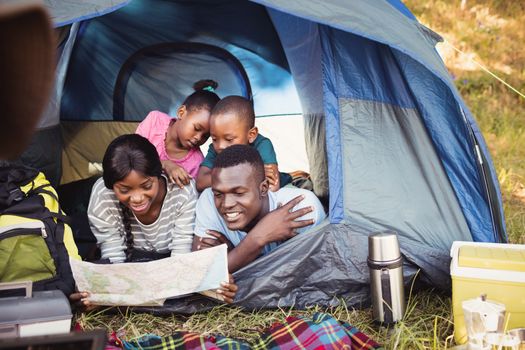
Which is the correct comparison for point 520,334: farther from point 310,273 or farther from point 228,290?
point 228,290

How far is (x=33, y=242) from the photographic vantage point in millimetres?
2451

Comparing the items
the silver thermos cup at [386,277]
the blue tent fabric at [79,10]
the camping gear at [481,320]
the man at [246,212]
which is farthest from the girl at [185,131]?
the camping gear at [481,320]

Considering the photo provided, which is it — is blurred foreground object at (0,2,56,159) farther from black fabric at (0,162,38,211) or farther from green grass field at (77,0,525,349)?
black fabric at (0,162,38,211)

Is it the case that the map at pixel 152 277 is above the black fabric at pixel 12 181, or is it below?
below

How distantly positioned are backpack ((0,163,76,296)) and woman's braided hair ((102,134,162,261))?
0.93 feet

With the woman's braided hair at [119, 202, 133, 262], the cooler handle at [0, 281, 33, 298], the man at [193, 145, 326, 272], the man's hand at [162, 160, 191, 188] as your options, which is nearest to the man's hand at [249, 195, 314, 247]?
the man at [193, 145, 326, 272]

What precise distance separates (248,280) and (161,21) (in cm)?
191

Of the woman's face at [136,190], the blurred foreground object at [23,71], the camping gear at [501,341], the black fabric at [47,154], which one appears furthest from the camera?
the black fabric at [47,154]

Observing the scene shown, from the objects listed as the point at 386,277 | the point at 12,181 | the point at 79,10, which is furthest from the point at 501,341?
the point at 12,181

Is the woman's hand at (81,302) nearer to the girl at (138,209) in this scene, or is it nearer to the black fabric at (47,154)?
the girl at (138,209)

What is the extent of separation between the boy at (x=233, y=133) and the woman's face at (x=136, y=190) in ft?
1.42

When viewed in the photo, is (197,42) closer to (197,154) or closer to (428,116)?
(197,154)

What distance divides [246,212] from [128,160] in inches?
19.9

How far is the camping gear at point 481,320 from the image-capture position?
188cm
